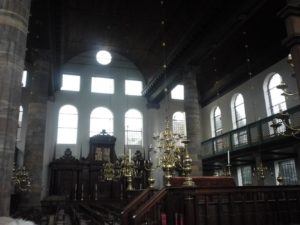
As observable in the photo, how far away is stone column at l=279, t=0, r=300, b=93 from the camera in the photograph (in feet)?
13.0

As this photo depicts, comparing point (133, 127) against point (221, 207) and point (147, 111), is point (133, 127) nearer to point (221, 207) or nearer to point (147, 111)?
point (147, 111)

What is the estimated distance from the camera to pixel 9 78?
5.98 m

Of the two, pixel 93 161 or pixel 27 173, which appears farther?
A: pixel 93 161

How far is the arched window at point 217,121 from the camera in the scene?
23109mm

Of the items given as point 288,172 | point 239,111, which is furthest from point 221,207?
→ point 239,111

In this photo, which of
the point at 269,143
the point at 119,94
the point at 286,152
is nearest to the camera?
the point at 269,143

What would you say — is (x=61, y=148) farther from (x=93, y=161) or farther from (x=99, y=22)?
(x=99, y=22)

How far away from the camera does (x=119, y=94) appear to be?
Answer: 24.5m

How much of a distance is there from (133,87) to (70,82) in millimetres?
5194

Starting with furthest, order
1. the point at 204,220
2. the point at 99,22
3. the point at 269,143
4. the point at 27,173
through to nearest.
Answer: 1. the point at 99,22
2. the point at 269,143
3. the point at 27,173
4. the point at 204,220

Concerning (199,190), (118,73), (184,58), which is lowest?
(199,190)

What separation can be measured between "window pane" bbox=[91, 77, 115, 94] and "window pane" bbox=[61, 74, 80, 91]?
4.17 ft

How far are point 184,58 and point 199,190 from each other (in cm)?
1239

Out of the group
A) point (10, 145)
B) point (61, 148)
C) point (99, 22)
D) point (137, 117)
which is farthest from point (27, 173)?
point (137, 117)
